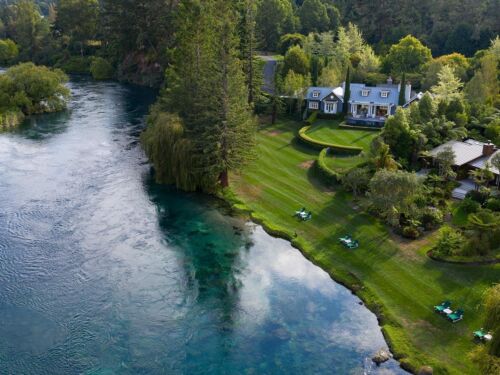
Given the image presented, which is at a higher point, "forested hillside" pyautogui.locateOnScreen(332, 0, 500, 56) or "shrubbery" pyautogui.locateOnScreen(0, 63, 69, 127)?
"forested hillside" pyautogui.locateOnScreen(332, 0, 500, 56)

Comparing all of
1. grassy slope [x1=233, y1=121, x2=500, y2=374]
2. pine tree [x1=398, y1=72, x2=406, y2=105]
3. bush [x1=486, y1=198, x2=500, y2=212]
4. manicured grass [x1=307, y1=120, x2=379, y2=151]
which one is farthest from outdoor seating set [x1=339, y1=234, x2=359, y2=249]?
pine tree [x1=398, y1=72, x2=406, y2=105]

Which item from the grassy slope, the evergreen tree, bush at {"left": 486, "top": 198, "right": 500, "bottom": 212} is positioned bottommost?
the grassy slope

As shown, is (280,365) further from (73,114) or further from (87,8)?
(87,8)

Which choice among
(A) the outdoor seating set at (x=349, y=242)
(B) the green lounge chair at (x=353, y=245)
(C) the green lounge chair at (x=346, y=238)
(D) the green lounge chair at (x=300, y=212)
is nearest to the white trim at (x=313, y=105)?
(D) the green lounge chair at (x=300, y=212)

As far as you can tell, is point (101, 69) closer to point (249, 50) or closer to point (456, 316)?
point (249, 50)

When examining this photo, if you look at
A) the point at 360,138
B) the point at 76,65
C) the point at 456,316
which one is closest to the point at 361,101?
the point at 360,138

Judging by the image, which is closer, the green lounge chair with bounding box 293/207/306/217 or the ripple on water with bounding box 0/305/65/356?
the ripple on water with bounding box 0/305/65/356

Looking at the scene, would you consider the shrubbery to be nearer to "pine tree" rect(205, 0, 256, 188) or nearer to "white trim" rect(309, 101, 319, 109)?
"white trim" rect(309, 101, 319, 109)
